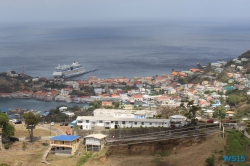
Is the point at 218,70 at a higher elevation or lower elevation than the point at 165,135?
higher

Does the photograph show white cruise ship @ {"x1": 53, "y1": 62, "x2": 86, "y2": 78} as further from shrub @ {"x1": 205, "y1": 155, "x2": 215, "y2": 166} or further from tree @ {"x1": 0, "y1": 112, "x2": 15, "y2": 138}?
shrub @ {"x1": 205, "y1": 155, "x2": 215, "y2": 166}

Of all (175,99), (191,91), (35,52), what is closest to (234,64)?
(191,91)

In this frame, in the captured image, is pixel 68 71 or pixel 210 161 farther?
pixel 68 71

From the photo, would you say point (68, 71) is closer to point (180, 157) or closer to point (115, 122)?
point (115, 122)

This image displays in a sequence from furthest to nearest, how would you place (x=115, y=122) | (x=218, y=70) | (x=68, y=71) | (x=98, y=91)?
(x=68, y=71)
(x=218, y=70)
(x=98, y=91)
(x=115, y=122)

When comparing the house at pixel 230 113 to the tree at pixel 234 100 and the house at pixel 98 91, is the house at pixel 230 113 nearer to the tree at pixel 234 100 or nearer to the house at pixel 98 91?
the tree at pixel 234 100

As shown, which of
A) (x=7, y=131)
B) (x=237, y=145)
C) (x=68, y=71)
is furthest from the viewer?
(x=68, y=71)

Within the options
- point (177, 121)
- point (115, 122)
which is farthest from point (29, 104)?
point (177, 121)

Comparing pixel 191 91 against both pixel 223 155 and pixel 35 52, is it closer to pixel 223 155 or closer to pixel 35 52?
pixel 223 155
